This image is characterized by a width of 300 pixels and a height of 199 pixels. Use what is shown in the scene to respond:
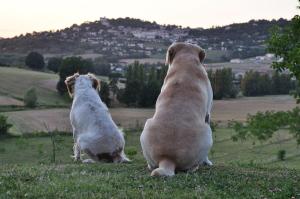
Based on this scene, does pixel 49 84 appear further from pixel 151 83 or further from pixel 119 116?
pixel 119 116

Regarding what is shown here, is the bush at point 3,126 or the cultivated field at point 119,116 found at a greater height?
the bush at point 3,126

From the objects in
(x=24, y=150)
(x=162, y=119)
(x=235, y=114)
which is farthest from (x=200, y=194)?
(x=235, y=114)

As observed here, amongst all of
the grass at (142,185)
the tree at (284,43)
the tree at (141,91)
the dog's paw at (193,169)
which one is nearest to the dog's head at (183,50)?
the tree at (284,43)

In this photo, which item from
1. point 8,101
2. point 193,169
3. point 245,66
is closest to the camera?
point 193,169

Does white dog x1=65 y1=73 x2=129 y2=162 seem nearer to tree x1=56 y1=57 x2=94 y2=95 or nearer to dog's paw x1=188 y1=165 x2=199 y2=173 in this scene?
dog's paw x1=188 y1=165 x2=199 y2=173

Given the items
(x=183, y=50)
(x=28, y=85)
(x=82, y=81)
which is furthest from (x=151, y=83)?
(x=183, y=50)

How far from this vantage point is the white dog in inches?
656

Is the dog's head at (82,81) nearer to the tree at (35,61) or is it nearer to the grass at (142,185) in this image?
the grass at (142,185)

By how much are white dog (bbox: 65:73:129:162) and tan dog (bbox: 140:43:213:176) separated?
3.83 meters

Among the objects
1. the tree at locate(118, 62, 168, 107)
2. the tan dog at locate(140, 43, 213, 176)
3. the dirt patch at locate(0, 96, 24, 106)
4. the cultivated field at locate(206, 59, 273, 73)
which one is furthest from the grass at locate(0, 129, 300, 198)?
the cultivated field at locate(206, 59, 273, 73)

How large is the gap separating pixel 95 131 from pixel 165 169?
18.8 feet

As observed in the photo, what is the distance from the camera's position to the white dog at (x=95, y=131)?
54.7 feet

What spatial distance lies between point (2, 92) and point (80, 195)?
89615 mm

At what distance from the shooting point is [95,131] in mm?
16844
